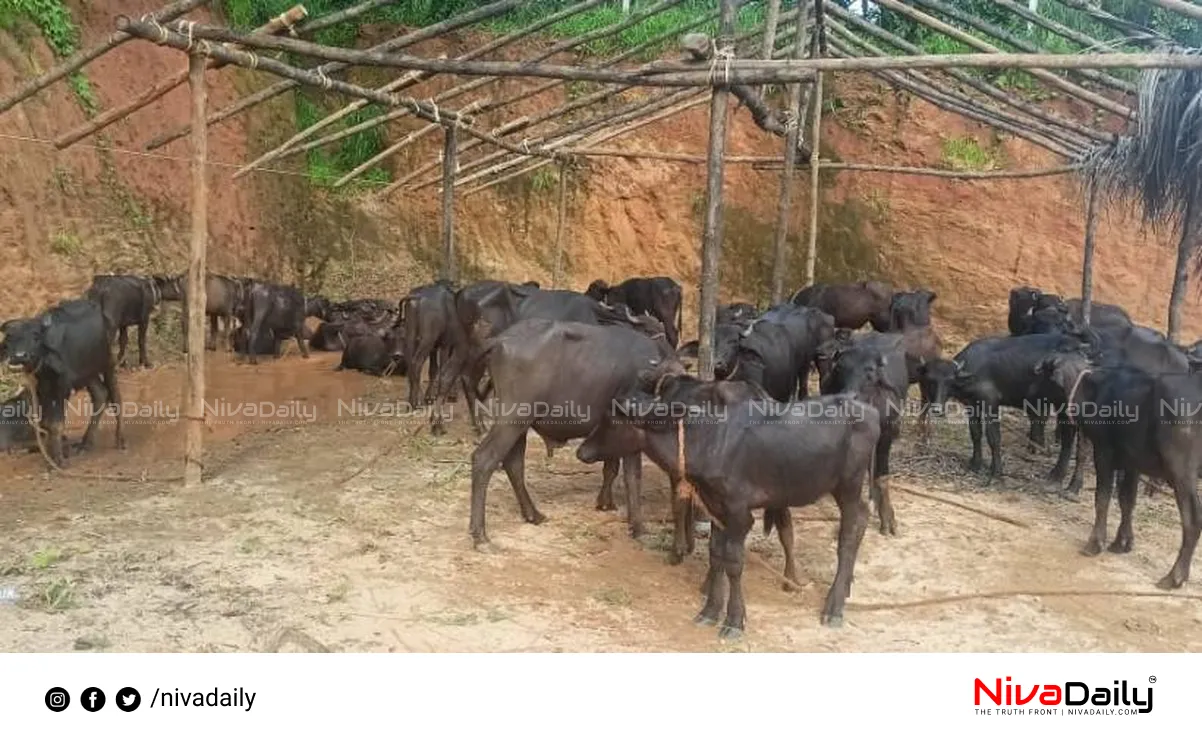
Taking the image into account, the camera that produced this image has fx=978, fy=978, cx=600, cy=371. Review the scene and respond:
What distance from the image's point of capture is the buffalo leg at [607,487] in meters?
7.89

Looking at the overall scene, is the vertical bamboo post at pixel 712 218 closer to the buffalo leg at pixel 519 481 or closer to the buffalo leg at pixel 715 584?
the buffalo leg at pixel 519 481

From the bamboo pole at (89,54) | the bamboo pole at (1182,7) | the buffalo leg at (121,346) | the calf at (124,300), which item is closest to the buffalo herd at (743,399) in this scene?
the calf at (124,300)

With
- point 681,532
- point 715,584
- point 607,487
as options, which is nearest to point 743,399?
point 715,584

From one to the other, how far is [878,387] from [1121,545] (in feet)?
7.21

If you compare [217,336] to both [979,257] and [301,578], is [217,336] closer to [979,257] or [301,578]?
[301,578]

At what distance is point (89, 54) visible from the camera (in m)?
7.71

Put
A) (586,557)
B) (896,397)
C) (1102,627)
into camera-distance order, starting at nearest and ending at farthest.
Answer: (1102,627), (586,557), (896,397)

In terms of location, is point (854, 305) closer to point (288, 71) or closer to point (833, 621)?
point (288, 71)

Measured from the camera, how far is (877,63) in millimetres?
6934

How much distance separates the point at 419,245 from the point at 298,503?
1432 cm

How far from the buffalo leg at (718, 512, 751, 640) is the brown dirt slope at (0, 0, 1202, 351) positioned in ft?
42.9

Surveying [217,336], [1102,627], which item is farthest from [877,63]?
[217,336]

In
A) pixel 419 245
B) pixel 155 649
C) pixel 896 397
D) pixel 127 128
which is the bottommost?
pixel 155 649

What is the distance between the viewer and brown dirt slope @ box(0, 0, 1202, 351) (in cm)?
1694
